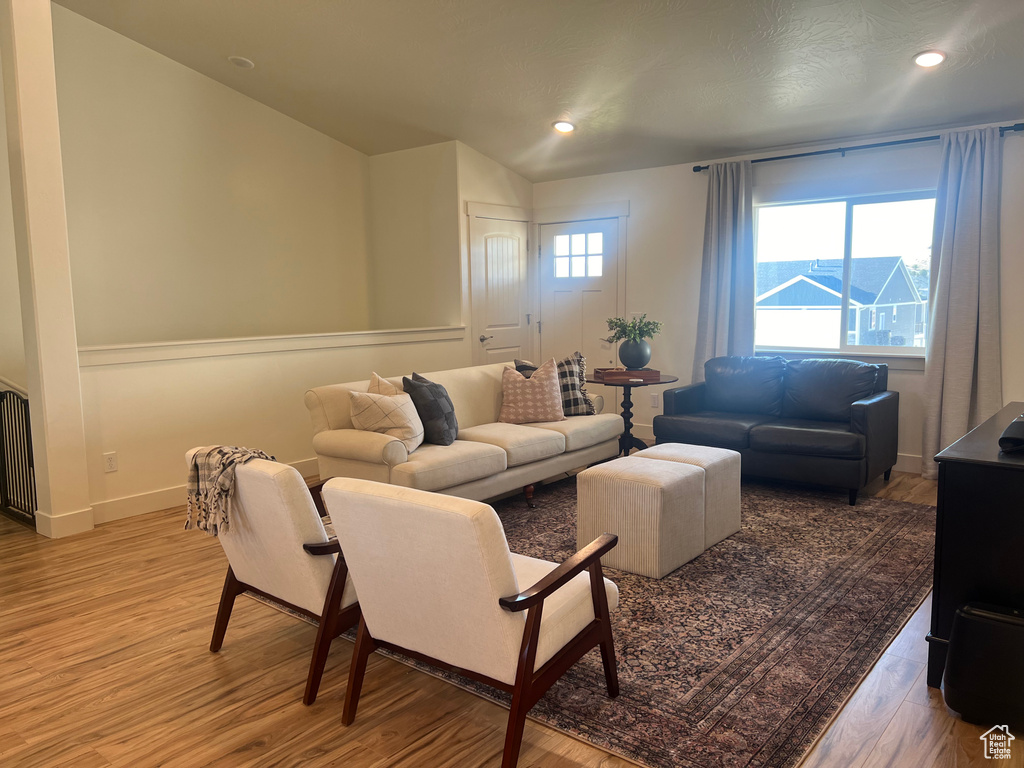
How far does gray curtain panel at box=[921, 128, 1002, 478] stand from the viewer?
478 cm

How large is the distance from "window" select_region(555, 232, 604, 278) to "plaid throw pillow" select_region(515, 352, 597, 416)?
188 cm

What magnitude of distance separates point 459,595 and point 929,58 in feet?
13.4

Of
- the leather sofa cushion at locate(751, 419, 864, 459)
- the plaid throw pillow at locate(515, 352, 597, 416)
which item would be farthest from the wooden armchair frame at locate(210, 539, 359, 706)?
the leather sofa cushion at locate(751, 419, 864, 459)

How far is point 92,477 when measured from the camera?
430 cm

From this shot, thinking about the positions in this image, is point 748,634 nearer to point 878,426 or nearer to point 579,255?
point 878,426

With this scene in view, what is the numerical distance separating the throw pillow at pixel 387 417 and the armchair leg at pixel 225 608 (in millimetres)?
1407

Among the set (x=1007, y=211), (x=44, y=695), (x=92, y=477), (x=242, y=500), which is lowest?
(x=44, y=695)

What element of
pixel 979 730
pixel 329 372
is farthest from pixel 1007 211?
pixel 329 372

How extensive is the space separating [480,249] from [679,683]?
473cm

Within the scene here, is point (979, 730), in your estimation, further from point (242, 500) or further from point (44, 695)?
point (44, 695)

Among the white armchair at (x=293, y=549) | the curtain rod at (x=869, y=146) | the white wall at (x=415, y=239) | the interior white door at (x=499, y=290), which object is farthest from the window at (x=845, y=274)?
the white armchair at (x=293, y=549)

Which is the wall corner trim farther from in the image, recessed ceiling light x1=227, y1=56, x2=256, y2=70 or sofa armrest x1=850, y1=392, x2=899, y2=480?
sofa armrest x1=850, y1=392, x2=899, y2=480

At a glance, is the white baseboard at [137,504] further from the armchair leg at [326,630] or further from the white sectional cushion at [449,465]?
the armchair leg at [326,630]

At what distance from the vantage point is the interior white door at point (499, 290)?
6.52m
